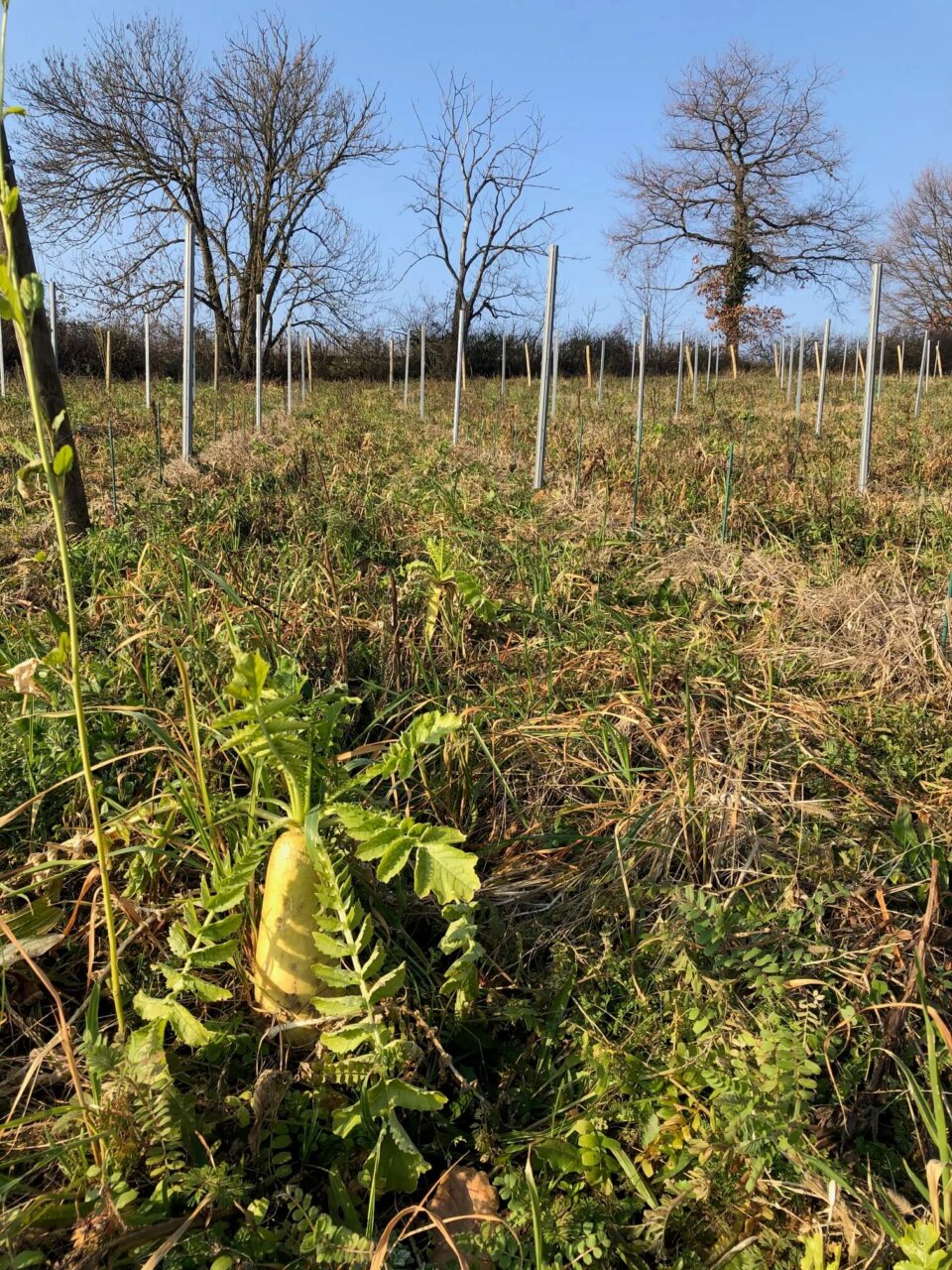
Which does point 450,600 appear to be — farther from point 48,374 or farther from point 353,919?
point 48,374

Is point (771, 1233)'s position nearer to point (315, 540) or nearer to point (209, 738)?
point (209, 738)

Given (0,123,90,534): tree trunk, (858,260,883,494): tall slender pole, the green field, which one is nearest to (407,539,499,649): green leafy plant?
the green field

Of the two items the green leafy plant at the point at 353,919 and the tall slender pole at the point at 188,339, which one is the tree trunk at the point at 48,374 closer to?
the green leafy plant at the point at 353,919

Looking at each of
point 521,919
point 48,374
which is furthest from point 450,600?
point 48,374

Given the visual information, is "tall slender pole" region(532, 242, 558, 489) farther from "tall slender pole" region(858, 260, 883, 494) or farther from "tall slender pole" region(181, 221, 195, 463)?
"tall slender pole" region(181, 221, 195, 463)

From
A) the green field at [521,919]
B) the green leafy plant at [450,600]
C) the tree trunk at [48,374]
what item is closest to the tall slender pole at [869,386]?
the green field at [521,919]

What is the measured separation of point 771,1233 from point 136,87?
24922mm

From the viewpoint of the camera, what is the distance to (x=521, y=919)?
1880 millimetres

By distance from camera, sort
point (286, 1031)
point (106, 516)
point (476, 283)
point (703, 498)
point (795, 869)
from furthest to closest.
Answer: point (476, 283), point (703, 498), point (106, 516), point (795, 869), point (286, 1031)

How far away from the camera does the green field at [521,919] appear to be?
124 centimetres

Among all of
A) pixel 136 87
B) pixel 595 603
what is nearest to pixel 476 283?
pixel 136 87

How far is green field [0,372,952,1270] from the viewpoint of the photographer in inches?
48.8

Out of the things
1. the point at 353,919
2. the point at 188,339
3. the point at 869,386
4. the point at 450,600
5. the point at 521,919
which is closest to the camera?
the point at 353,919

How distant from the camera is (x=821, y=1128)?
1.38 m
